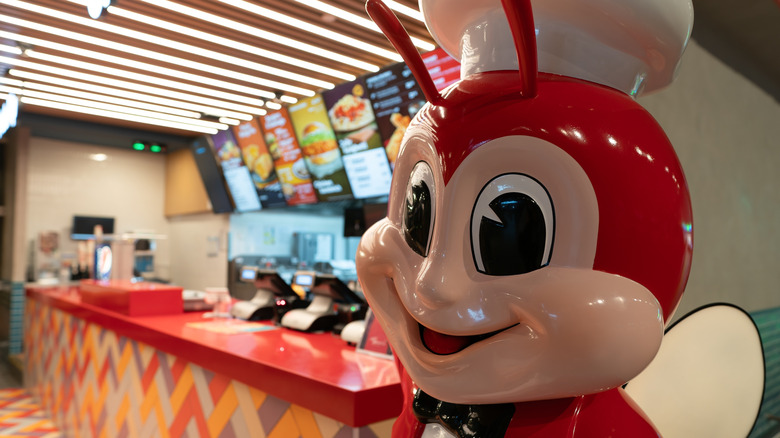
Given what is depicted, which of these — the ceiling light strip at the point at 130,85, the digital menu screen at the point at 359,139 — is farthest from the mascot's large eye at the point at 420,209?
the ceiling light strip at the point at 130,85

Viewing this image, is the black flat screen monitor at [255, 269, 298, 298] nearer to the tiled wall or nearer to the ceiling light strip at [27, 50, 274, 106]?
the tiled wall

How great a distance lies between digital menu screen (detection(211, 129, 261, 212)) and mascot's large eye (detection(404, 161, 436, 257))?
14.1 feet

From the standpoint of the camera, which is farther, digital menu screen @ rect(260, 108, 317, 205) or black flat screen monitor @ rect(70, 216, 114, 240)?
black flat screen monitor @ rect(70, 216, 114, 240)

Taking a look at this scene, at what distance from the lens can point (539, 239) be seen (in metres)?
0.72

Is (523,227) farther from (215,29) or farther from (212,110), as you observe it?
(212,110)

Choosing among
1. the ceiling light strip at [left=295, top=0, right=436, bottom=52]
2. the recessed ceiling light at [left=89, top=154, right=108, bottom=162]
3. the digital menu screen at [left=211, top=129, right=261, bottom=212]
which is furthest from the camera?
the recessed ceiling light at [left=89, top=154, right=108, bottom=162]

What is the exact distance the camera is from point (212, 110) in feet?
16.1

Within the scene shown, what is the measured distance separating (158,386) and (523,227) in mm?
2242

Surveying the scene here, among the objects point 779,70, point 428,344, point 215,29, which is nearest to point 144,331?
point 215,29

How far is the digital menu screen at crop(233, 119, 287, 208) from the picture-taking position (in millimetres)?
4711

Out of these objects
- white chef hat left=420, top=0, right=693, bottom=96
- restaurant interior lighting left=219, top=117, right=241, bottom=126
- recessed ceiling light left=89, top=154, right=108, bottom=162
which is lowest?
white chef hat left=420, top=0, right=693, bottom=96

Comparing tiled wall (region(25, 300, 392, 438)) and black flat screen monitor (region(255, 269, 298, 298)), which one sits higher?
black flat screen monitor (region(255, 269, 298, 298))

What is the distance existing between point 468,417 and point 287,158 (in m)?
3.86

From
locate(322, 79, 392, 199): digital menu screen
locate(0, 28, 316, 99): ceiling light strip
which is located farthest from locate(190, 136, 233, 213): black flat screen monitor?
locate(322, 79, 392, 199): digital menu screen
